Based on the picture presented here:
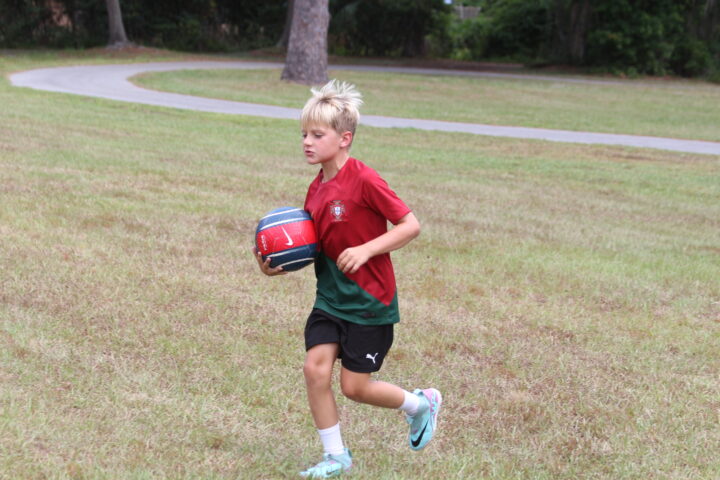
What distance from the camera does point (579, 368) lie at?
5242 mm

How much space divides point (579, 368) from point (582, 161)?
31.4ft

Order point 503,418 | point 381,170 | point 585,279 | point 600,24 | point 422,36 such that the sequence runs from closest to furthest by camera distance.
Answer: point 503,418 < point 585,279 < point 381,170 < point 600,24 < point 422,36

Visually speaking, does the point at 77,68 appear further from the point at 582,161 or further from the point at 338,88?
the point at 338,88

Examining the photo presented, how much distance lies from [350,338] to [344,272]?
11.8 inches

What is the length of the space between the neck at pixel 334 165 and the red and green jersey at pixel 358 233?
0.09 ft

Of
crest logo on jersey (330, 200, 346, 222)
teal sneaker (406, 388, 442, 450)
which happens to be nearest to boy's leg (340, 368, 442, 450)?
teal sneaker (406, 388, 442, 450)

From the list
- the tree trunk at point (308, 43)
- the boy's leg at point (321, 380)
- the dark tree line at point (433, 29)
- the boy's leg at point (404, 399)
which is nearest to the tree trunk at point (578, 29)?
the dark tree line at point (433, 29)

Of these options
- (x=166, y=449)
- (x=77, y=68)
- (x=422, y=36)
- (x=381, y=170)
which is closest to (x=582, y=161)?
(x=381, y=170)

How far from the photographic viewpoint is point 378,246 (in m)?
3.50

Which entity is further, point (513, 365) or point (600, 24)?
point (600, 24)

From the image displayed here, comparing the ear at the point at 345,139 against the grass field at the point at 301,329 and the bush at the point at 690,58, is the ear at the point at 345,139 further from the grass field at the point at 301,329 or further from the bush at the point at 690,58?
the bush at the point at 690,58

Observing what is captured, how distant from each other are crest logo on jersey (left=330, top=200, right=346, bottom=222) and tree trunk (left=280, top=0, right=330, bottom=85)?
76.0ft

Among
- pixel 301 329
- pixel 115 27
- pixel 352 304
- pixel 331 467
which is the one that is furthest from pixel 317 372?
pixel 115 27

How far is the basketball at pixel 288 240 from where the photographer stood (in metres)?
3.67
